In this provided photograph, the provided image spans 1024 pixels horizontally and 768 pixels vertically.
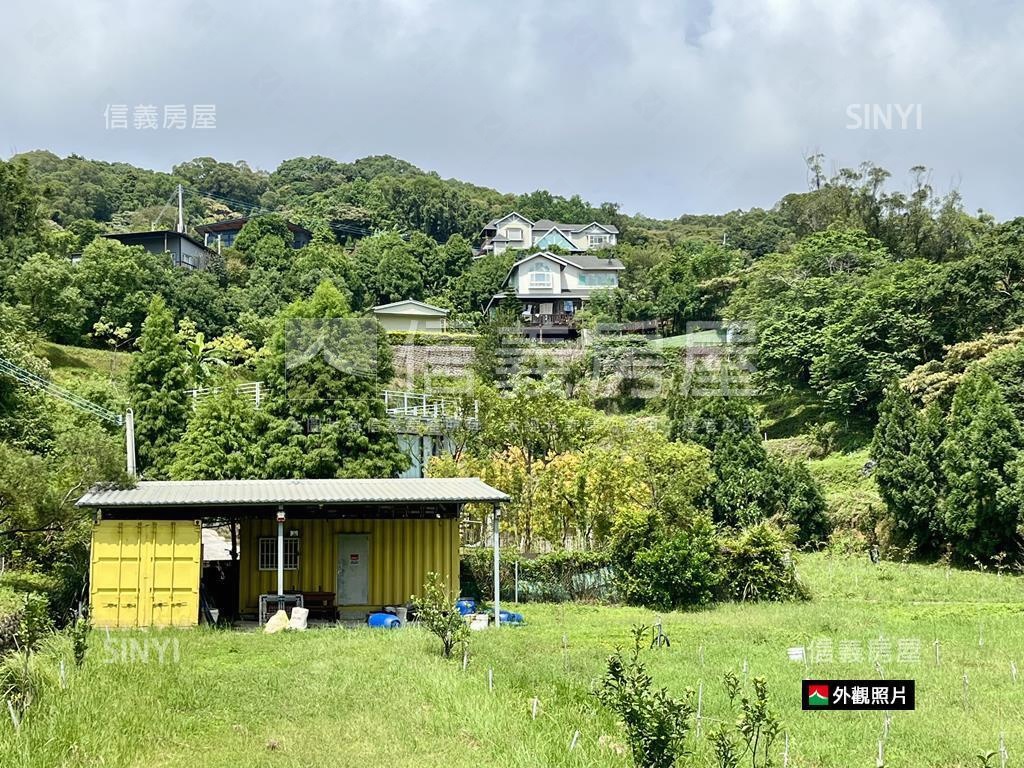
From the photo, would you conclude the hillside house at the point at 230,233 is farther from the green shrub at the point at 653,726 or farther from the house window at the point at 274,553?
the green shrub at the point at 653,726

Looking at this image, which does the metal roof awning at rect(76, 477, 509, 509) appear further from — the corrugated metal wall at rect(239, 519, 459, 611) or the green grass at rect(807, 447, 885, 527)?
the green grass at rect(807, 447, 885, 527)

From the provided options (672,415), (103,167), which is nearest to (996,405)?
(672,415)

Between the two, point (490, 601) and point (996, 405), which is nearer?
point (490, 601)

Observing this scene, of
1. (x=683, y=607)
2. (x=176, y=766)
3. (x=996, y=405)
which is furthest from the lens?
(x=996, y=405)

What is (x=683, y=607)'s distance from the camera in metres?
18.4

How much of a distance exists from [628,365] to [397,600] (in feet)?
81.0

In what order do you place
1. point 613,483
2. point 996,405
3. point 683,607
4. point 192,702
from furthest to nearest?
point 996,405 < point 613,483 < point 683,607 < point 192,702

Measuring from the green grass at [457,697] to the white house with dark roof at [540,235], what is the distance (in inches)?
2088

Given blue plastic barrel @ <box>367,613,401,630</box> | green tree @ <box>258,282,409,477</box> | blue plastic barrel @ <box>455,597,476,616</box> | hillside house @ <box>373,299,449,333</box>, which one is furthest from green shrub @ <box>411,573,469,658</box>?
hillside house @ <box>373,299,449,333</box>

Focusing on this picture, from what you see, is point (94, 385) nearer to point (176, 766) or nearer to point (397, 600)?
point (397, 600)

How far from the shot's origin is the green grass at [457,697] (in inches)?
313

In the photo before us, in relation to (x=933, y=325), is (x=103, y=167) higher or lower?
higher

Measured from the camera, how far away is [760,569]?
1884cm

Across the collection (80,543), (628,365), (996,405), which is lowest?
(80,543)
